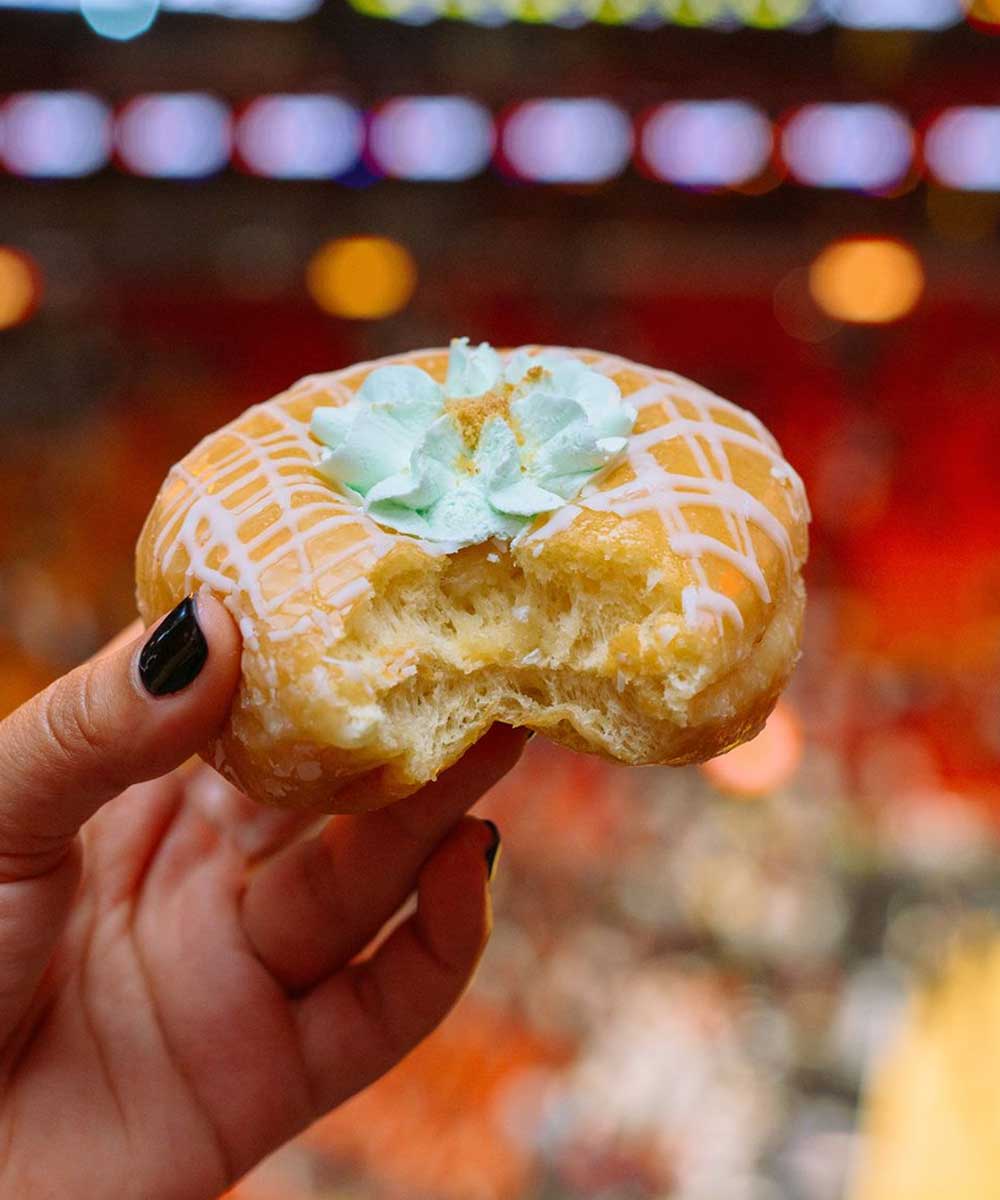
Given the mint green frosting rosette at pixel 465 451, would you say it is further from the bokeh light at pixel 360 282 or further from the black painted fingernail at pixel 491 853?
the bokeh light at pixel 360 282

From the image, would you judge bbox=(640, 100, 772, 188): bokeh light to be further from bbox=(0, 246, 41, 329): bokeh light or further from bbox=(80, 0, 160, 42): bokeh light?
bbox=(0, 246, 41, 329): bokeh light

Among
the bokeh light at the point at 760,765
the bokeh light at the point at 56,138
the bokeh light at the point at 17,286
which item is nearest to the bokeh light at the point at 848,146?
the bokeh light at the point at 760,765

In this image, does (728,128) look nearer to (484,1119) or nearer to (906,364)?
(906,364)

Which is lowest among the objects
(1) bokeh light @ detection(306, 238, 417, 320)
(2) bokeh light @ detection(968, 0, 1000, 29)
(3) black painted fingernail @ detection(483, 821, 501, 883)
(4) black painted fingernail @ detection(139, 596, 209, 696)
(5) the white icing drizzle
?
(1) bokeh light @ detection(306, 238, 417, 320)

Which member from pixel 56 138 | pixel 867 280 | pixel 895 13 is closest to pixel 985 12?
pixel 895 13

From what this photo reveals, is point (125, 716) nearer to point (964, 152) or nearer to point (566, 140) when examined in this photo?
point (566, 140)

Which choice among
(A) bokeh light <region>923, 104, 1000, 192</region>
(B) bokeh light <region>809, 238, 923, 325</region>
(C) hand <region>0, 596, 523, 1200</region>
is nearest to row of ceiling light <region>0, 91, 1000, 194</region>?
(A) bokeh light <region>923, 104, 1000, 192</region>
